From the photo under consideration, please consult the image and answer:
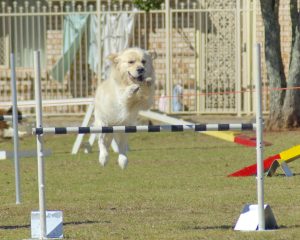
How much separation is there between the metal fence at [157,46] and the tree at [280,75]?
→ 4.57 feet

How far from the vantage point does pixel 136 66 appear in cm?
1235

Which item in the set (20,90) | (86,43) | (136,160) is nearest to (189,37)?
(86,43)

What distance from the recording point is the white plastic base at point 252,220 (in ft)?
31.9

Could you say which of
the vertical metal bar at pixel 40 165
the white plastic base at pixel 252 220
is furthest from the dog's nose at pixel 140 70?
the white plastic base at pixel 252 220

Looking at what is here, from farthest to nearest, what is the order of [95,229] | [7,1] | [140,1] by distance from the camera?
[7,1] → [140,1] → [95,229]

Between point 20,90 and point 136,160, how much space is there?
26.7 feet

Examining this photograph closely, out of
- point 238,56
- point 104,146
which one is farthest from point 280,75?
point 104,146

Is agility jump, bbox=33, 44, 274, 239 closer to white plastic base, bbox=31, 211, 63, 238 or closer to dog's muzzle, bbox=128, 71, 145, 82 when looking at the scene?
white plastic base, bbox=31, 211, 63, 238

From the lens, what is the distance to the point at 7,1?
88.2 ft

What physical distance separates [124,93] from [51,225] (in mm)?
3016

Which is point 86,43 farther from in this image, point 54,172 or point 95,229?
point 95,229

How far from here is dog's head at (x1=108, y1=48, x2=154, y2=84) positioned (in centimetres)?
1232

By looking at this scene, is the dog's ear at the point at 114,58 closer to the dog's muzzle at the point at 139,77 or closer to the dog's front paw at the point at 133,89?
the dog's muzzle at the point at 139,77

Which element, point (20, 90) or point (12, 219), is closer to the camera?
point (12, 219)
